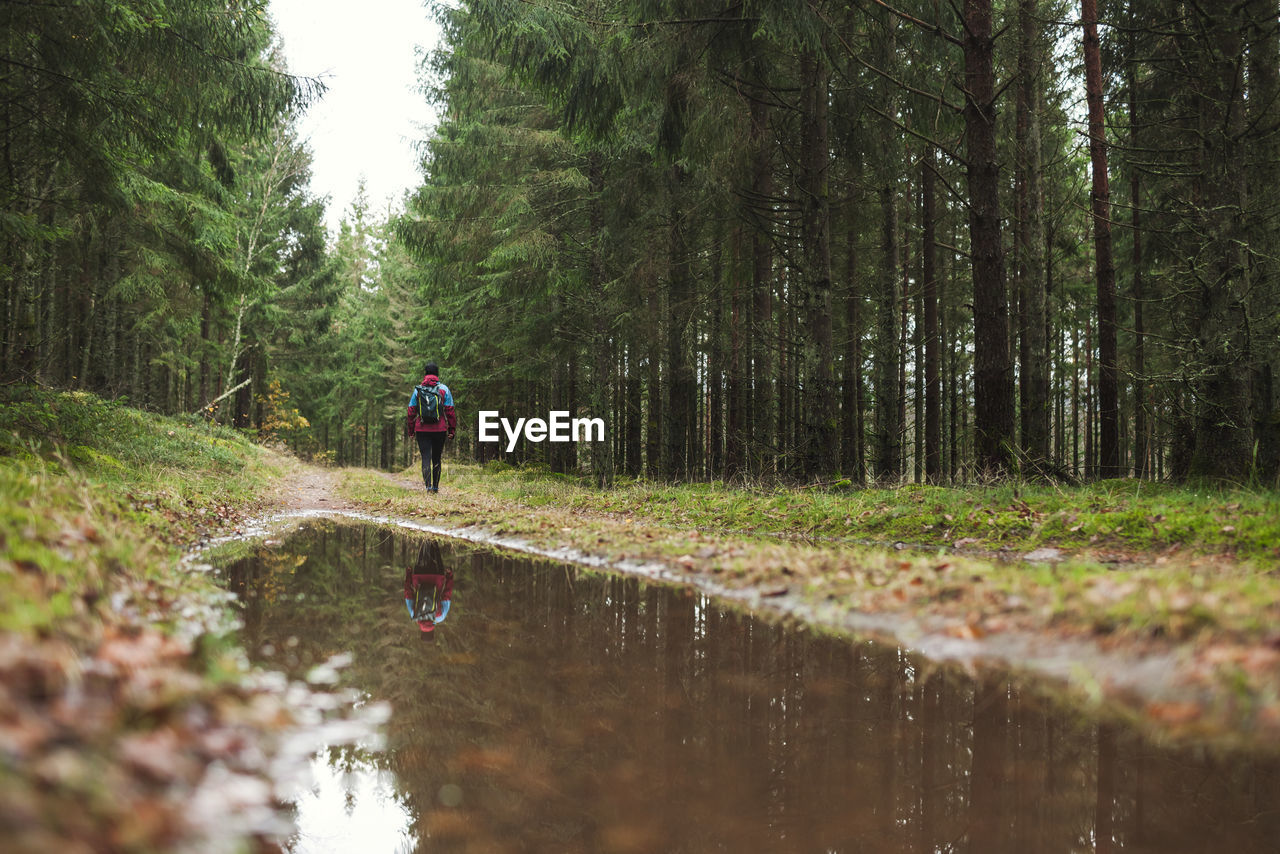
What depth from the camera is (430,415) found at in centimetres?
1344

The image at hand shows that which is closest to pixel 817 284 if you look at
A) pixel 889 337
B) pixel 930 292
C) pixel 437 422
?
pixel 889 337

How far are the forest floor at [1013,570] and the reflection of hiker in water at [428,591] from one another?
1234 millimetres

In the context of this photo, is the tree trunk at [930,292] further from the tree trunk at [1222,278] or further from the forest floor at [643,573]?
the forest floor at [643,573]

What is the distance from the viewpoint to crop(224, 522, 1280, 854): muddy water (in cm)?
205

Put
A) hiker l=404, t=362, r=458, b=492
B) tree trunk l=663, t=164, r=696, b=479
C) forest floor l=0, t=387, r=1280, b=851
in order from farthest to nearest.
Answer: tree trunk l=663, t=164, r=696, b=479 < hiker l=404, t=362, r=458, b=492 < forest floor l=0, t=387, r=1280, b=851

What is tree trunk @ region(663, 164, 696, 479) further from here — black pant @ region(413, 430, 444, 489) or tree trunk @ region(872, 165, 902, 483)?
black pant @ region(413, 430, 444, 489)

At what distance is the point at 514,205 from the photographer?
15.4 metres

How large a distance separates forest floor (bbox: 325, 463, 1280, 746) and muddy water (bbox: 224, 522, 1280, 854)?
294mm

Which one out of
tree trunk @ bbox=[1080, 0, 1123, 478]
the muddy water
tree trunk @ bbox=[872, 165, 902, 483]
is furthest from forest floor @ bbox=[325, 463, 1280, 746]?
tree trunk @ bbox=[872, 165, 902, 483]

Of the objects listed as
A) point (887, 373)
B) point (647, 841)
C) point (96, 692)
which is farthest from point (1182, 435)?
point (96, 692)

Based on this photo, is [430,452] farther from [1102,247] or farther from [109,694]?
[1102,247]

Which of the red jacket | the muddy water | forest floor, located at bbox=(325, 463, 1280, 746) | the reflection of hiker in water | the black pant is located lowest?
the muddy water

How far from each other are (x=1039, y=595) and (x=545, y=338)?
54.5ft

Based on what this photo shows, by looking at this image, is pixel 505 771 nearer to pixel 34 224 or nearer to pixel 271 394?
pixel 34 224
